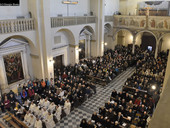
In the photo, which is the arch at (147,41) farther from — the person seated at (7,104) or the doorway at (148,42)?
the person seated at (7,104)

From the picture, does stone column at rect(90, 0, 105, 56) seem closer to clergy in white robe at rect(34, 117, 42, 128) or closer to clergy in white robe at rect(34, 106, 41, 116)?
clergy in white robe at rect(34, 106, 41, 116)

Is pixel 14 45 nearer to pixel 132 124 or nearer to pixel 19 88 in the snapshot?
pixel 19 88

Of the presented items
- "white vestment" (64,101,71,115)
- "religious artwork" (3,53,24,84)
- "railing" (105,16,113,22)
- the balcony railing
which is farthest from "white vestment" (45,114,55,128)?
the balcony railing

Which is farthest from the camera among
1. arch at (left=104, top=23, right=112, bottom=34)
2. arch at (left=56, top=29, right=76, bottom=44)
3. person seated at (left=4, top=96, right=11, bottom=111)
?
arch at (left=104, top=23, right=112, bottom=34)

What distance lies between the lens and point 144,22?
23.7 m

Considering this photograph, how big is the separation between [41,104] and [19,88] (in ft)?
9.88

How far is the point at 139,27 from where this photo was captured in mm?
24391

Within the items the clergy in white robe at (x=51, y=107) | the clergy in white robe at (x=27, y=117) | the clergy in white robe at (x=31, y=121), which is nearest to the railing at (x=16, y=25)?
the clergy in white robe at (x=27, y=117)

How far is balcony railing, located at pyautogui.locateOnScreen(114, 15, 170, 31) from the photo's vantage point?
22.0 metres

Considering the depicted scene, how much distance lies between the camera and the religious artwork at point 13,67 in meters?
14.3

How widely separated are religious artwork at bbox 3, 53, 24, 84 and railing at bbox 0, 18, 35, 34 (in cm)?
258

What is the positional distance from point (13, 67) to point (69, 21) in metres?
7.63

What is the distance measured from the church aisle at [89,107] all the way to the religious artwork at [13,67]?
6743 mm

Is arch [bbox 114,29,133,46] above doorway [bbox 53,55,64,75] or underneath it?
above
